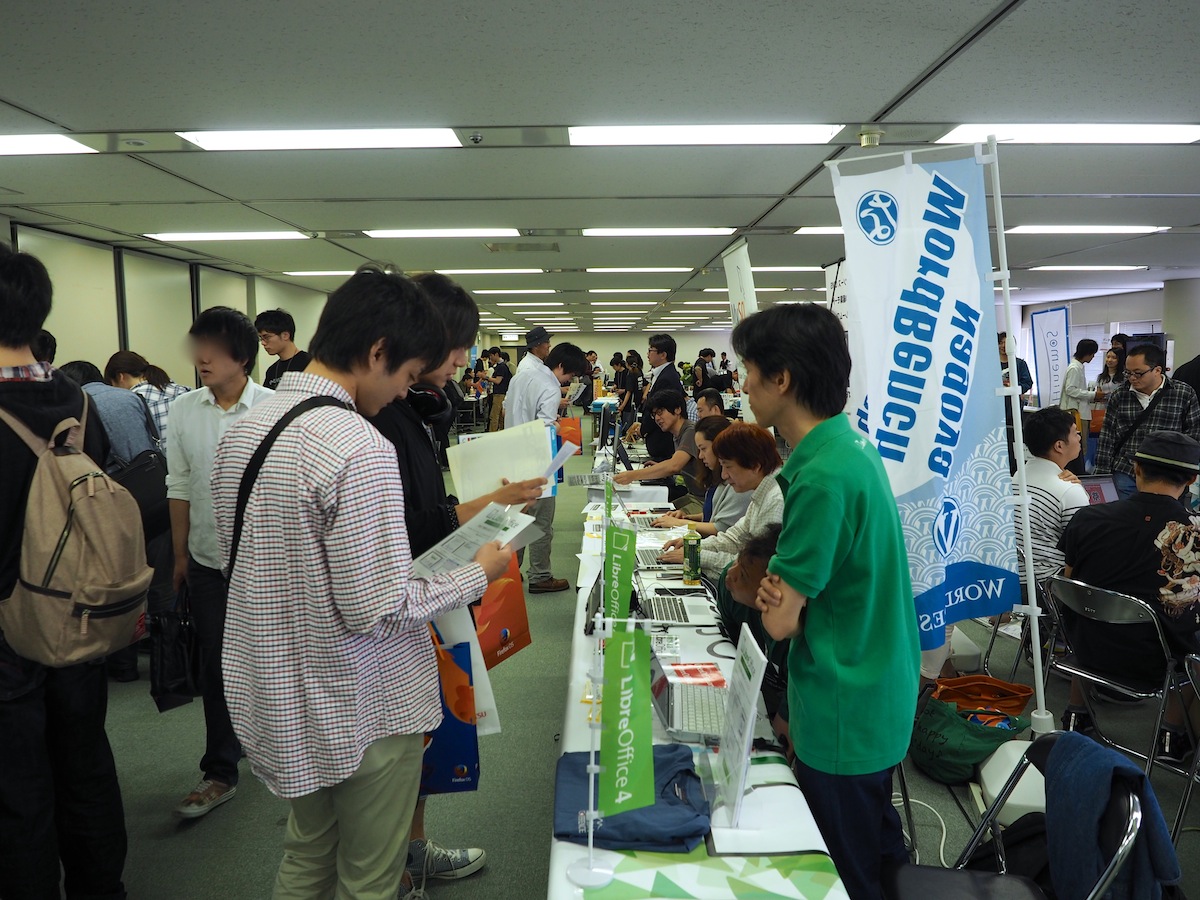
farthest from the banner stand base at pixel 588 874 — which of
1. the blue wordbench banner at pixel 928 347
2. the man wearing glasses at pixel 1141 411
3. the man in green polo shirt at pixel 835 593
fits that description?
the man wearing glasses at pixel 1141 411

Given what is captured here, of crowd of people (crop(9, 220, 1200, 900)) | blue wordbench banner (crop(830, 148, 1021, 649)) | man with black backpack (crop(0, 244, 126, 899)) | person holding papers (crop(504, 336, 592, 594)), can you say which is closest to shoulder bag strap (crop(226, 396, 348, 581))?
crowd of people (crop(9, 220, 1200, 900))

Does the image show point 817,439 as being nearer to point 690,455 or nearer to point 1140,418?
point 690,455

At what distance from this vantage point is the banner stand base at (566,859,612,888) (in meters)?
1.18

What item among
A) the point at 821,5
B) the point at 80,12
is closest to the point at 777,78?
the point at 821,5

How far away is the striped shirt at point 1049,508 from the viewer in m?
3.24

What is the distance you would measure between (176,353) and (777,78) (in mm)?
6335

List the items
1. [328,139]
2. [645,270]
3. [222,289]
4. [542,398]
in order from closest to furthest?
[328,139] → [542,398] → [222,289] → [645,270]

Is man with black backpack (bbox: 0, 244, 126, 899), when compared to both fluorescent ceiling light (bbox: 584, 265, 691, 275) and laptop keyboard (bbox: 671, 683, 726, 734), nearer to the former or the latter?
laptop keyboard (bbox: 671, 683, 726, 734)

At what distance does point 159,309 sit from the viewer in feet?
22.2

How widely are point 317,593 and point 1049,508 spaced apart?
3.22 meters

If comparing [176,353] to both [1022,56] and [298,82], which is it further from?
[1022,56]

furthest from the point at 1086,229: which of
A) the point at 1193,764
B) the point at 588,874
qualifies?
the point at 588,874

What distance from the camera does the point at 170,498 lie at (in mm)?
2426

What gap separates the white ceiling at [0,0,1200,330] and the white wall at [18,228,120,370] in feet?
1.18
